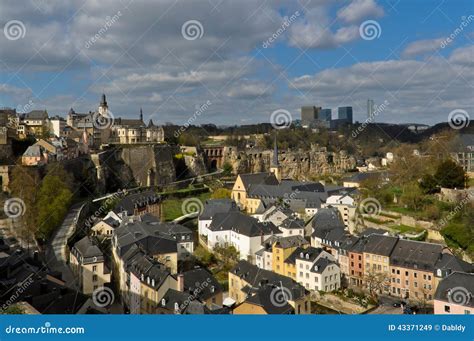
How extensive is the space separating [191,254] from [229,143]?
25.3 meters

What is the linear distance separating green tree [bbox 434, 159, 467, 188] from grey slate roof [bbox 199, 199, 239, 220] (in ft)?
28.1

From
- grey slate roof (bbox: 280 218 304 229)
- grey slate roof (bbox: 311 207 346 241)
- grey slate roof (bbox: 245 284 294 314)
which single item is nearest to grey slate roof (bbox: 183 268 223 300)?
grey slate roof (bbox: 245 284 294 314)

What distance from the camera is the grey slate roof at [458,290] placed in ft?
31.5

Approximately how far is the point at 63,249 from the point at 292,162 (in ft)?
75.1

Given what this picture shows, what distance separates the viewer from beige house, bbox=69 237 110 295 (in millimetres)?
11625

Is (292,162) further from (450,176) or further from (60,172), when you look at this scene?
(60,172)

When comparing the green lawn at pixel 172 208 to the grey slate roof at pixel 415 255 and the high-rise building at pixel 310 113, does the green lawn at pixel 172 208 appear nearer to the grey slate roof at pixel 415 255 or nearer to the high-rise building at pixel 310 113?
the grey slate roof at pixel 415 255

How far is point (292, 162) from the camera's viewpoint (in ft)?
114

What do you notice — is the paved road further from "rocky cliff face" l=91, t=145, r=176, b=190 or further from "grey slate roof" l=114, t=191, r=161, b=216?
"rocky cliff face" l=91, t=145, r=176, b=190

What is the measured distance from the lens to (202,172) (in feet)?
99.8

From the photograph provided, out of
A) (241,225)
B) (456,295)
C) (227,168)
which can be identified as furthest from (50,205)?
(227,168)

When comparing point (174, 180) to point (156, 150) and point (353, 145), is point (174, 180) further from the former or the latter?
point (353, 145)

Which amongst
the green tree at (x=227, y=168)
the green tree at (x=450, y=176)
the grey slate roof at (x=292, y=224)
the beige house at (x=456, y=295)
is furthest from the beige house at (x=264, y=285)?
the green tree at (x=227, y=168)

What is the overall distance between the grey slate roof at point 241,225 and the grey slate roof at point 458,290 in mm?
6786
